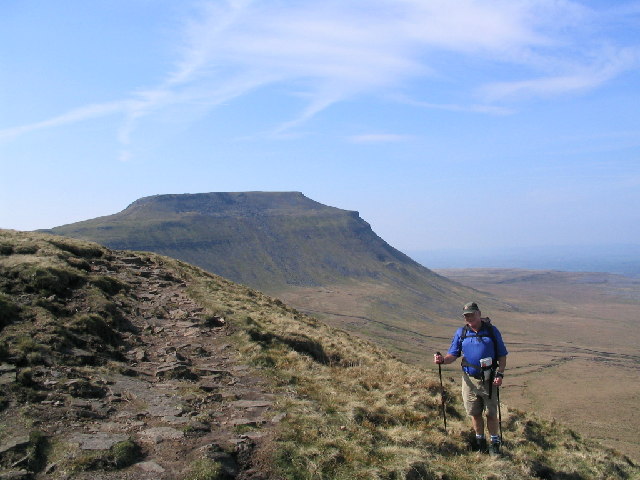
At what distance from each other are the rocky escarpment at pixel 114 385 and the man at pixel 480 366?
4.71 metres

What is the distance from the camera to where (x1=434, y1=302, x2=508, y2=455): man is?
10750 millimetres

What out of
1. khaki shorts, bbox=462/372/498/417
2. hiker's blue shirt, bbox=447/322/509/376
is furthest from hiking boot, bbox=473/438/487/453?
hiker's blue shirt, bbox=447/322/509/376

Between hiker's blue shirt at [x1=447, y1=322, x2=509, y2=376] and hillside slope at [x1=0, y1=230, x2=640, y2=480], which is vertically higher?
hiker's blue shirt at [x1=447, y1=322, x2=509, y2=376]

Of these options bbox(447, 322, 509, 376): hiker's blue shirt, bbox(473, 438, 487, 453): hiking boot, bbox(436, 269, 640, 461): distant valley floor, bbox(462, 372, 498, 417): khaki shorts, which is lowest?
bbox(436, 269, 640, 461): distant valley floor

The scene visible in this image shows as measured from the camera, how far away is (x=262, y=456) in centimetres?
885


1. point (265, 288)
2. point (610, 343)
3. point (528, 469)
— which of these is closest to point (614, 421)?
point (528, 469)

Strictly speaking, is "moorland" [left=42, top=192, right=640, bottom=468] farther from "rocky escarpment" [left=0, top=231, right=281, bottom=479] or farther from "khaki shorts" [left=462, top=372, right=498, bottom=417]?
"khaki shorts" [left=462, top=372, right=498, bottom=417]

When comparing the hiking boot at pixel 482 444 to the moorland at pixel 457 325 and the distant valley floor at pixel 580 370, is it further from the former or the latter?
the moorland at pixel 457 325

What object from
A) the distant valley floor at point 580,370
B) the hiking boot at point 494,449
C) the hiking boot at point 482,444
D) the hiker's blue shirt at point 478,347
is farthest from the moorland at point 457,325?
the hiker's blue shirt at point 478,347

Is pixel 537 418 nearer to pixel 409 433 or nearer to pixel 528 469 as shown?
pixel 528 469

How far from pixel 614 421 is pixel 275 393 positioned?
54.2 meters

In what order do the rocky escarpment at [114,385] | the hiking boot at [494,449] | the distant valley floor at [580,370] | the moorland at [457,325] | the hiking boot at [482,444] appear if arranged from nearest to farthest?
the rocky escarpment at [114,385] < the hiking boot at [494,449] < the hiking boot at [482,444] < the distant valley floor at [580,370] < the moorland at [457,325]

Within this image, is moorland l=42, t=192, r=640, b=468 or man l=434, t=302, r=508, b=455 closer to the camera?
man l=434, t=302, r=508, b=455

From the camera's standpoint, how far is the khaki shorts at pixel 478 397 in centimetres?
1096
